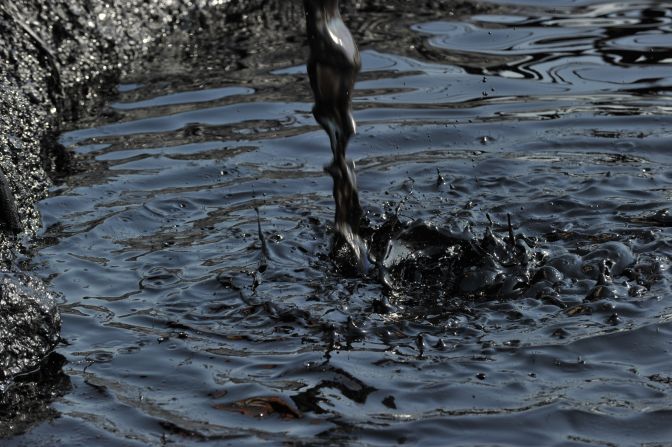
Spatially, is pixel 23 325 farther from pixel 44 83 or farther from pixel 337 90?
pixel 44 83

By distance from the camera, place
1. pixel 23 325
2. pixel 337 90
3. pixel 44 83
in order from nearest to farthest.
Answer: pixel 23 325, pixel 337 90, pixel 44 83

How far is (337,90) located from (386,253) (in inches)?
29.5

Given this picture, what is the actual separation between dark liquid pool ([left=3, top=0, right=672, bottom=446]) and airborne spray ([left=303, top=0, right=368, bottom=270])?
220 mm

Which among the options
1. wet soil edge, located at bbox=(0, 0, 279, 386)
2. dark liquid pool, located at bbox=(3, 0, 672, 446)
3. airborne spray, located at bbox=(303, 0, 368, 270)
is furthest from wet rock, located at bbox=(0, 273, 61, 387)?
airborne spray, located at bbox=(303, 0, 368, 270)

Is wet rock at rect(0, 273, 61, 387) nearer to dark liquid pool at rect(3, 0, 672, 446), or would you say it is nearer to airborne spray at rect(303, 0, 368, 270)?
dark liquid pool at rect(3, 0, 672, 446)

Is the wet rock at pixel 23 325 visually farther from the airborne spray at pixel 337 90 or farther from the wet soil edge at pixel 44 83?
the airborne spray at pixel 337 90

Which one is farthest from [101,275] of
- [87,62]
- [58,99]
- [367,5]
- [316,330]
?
[367,5]

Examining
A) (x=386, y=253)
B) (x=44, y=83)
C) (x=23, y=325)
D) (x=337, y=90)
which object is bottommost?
(x=386, y=253)

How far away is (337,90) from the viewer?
5434 mm

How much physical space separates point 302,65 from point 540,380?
469 cm

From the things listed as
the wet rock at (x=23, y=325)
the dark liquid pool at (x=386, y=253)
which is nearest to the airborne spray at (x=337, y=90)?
the dark liquid pool at (x=386, y=253)

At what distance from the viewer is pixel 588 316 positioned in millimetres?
4723

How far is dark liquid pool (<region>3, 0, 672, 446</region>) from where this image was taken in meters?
4.05

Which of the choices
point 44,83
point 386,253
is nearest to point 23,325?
point 386,253
